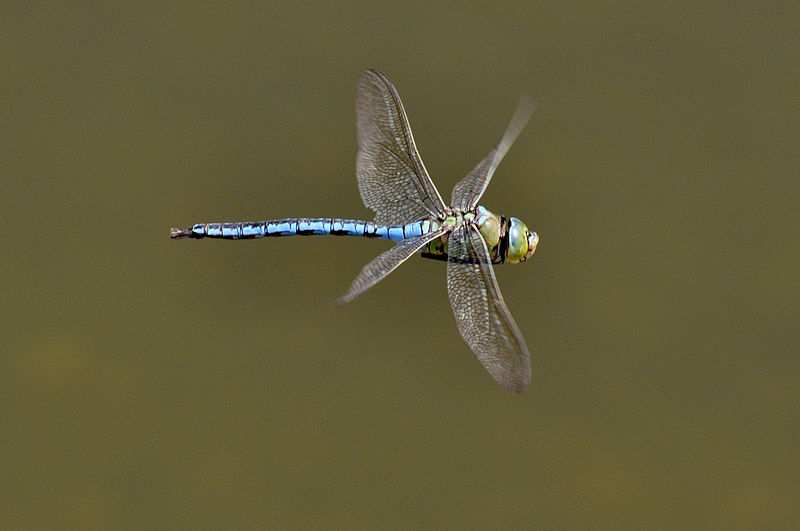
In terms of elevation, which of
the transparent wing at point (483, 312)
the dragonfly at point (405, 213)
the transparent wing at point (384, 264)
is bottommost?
the transparent wing at point (483, 312)

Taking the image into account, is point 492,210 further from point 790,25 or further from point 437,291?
point 790,25

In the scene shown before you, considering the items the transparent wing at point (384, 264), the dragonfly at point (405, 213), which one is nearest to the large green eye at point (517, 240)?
the dragonfly at point (405, 213)

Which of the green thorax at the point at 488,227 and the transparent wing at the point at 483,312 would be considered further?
the green thorax at the point at 488,227

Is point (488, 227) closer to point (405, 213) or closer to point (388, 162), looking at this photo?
point (405, 213)

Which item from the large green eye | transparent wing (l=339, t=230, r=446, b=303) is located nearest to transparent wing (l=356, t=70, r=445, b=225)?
transparent wing (l=339, t=230, r=446, b=303)

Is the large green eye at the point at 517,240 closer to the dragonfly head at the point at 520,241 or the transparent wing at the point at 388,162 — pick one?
the dragonfly head at the point at 520,241

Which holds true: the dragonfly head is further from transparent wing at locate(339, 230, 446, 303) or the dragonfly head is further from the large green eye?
transparent wing at locate(339, 230, 446, 303)

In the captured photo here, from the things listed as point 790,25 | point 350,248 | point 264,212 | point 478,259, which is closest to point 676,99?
point 790,25
